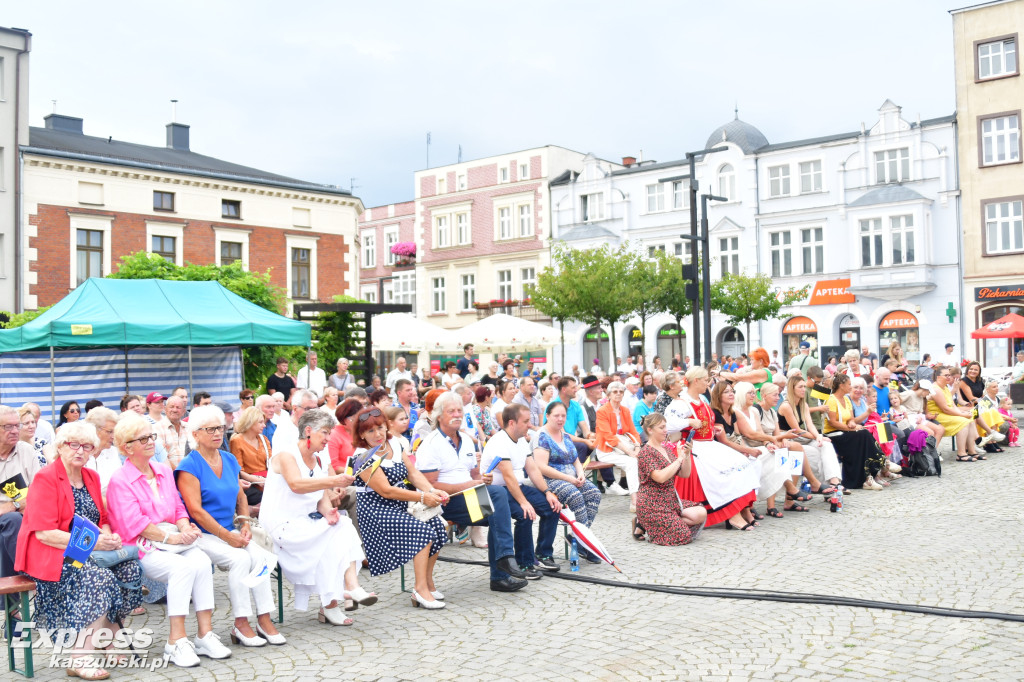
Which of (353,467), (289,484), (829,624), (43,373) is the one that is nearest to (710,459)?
(829,624)

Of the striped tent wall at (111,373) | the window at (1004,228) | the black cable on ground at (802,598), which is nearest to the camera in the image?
the black cable on ground at (802,598)

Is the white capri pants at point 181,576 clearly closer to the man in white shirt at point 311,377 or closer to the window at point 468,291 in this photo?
the man in white shirt at point 311,377

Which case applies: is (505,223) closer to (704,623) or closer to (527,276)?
(527,276)

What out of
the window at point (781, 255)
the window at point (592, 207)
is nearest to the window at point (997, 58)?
the window at point (781, 255)

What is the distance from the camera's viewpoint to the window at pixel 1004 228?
34875 mm

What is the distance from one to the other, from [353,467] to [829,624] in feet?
11.7

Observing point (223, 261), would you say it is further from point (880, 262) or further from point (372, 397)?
point (372, 397)

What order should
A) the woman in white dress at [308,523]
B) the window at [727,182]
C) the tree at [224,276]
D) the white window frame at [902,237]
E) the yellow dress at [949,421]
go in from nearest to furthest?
the woman in white dress at [308,523] < the yellow dress at [949,421] < the tree at [224,276] < the white window frame at [902,237] < the window at [727,182]

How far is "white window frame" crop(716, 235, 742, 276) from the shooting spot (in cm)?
4250

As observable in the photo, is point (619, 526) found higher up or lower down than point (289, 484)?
lower down

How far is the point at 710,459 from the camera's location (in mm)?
9609

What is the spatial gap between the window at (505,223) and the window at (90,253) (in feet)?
74.3

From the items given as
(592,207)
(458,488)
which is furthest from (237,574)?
(592,207)

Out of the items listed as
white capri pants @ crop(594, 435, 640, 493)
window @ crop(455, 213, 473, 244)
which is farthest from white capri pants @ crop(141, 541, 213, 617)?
window @ crop(455, 213, 473, 244)
